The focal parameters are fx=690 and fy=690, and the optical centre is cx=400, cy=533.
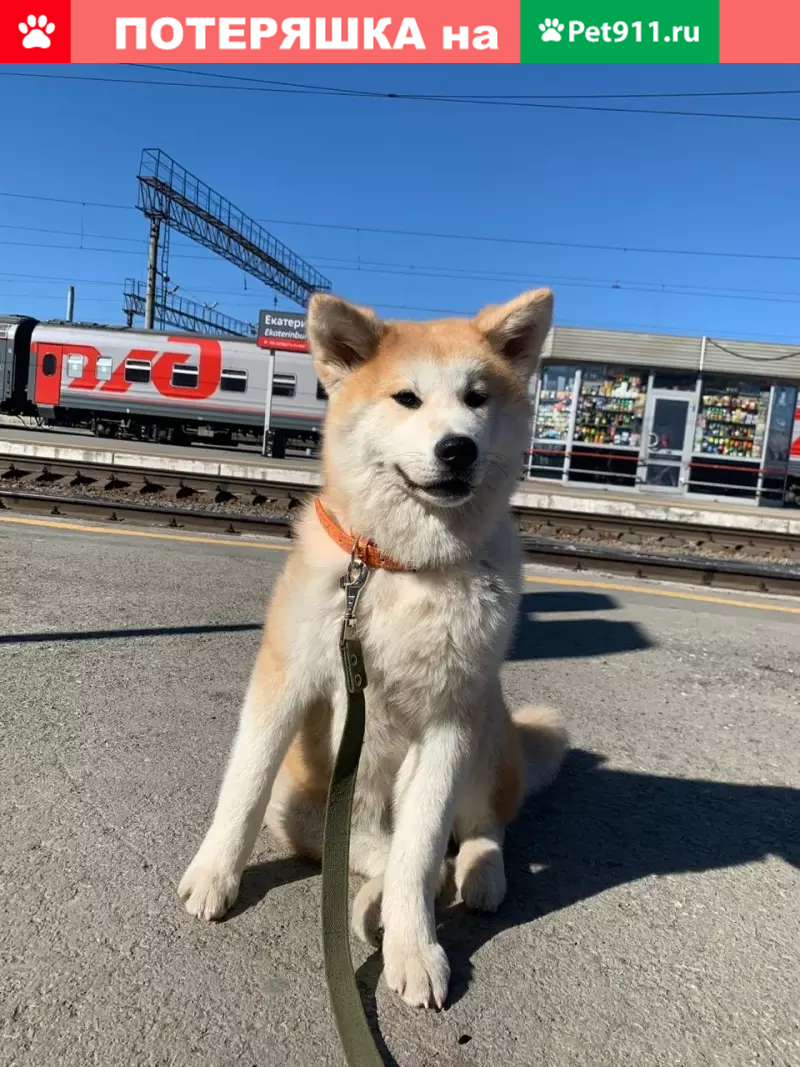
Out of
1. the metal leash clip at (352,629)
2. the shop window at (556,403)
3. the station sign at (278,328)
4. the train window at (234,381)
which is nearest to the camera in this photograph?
the metal leash clip at (352,629)

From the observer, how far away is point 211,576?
567 centimetres

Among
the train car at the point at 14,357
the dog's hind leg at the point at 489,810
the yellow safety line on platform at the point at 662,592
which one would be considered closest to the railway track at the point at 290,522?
the yellow safety line on platform at the point at 662,592

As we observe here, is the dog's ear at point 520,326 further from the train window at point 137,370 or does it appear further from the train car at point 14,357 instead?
the train car at point 14,357

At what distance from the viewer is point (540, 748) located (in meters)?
2.71

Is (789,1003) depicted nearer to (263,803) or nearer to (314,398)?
(263,803)

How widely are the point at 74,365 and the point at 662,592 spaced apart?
2116cm

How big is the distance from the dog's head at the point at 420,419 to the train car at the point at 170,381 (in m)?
19.1

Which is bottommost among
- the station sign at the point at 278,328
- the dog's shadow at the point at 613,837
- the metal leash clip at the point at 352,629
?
the dog's shadow at the point at 613,837

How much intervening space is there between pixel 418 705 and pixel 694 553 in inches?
341

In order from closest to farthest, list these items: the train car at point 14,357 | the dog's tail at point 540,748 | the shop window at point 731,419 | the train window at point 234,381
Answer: the dog's tail at point 540,748
the shop window at point 731,419
the train window at point 234,381
the train car at point 14,357

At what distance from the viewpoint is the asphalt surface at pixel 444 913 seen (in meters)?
1.53

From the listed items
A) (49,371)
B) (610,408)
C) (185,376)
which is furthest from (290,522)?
(49,371)

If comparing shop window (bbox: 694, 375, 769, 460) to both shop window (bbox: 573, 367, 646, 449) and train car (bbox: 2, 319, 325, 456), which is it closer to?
shop window (bbox: 573, 367, 646, 449)

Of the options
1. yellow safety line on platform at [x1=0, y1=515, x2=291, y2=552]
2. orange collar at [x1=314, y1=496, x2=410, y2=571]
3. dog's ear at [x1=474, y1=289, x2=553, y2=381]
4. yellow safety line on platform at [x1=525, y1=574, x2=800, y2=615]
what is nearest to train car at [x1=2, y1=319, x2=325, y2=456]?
yellow safety line on platform at [x1=0, y1=515, x2=291, y2=552]
